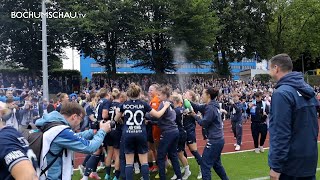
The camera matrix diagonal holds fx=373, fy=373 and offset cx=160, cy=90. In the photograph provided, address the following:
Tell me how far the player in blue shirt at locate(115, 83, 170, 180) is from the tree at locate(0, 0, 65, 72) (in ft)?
82.9

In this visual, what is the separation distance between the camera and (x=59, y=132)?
3.61 meters

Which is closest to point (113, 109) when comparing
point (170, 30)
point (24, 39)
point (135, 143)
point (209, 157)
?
point (135, 143)

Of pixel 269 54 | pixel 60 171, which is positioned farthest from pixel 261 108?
pixel 269 54

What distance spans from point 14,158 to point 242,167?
748 cm

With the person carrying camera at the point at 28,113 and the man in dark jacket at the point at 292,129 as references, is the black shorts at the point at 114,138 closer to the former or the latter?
the man in dark jacket at the point at 292,129

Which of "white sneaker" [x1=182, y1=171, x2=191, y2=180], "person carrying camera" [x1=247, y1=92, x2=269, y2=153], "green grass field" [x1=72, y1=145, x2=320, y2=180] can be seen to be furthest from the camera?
"person carrying camera" [x1=247, y1=92, x2=269, y2=153]

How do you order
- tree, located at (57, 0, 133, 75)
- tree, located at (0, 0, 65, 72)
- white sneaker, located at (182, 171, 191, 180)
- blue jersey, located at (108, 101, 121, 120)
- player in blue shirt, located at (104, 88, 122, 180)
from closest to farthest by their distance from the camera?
1. blue jersey, located at (108, 101, 121, 120)
2. player in blue shirt, located at (104, 88, 122, 180)
3. white sneaker, located at (182, 171, 191, 180)
4. tree, located at (57, 0, 133, 75)
5. tree, located at (0, 0, 65, 72)

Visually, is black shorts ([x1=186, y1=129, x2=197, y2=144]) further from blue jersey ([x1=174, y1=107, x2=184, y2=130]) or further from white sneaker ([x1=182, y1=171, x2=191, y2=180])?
white sneaker ([x1=182, y1=171, x2=191, y2=180])

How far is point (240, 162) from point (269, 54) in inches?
1404

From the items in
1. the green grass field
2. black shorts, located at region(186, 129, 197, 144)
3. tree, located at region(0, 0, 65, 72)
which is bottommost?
the green grass field

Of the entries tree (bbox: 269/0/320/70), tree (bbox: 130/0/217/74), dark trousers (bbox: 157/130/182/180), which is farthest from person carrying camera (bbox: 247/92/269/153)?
tree (bbox: 269/0/320/70)

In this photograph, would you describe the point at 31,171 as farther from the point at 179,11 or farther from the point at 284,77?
the point at 179,11

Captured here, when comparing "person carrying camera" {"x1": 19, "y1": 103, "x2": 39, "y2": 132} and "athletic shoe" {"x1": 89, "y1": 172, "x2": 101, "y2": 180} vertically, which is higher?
"person carrying camera" {"x1": 19, "y1": 103, "x2": 39, "y2": 132}

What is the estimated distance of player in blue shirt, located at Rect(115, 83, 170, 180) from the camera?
6590 millimetres
